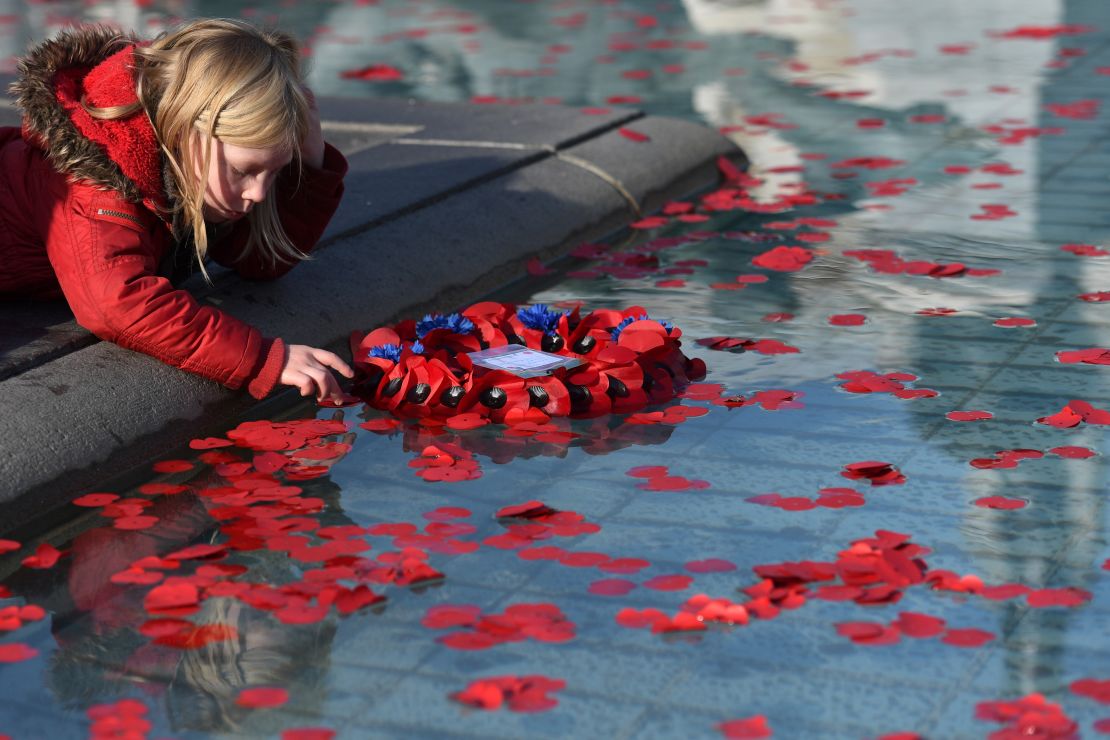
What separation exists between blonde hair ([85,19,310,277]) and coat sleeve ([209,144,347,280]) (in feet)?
1.24

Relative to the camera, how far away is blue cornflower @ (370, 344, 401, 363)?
399cm

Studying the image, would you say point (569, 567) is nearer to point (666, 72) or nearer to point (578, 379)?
point (578, 379)

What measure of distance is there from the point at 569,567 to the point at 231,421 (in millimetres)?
1191

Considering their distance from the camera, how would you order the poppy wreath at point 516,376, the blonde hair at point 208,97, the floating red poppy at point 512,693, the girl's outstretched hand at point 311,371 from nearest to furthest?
the floating red poppy at point 512,693, the blonde hair at point 208,97, the girl's outstretched hand at point 311,371, the poppy wreath at point 516,376

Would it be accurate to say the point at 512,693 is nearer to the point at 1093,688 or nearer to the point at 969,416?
the point at 1093,688

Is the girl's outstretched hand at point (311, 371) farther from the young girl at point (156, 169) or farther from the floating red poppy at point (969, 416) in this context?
the floating red poppy at point (969, 416)

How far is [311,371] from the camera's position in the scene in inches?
146

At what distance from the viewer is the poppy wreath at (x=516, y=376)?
3.85 metres

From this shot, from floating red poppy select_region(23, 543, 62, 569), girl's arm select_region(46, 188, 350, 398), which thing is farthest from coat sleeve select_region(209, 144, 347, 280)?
floating red poppy select_region(23, 543, 62, 569)

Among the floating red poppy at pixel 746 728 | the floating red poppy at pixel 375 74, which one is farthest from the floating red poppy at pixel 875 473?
the floating red poppy at pixel 375 74

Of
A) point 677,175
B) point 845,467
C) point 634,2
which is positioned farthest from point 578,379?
point 634,2

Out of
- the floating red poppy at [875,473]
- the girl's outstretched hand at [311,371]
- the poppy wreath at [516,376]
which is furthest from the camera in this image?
the poppy wreath at [516,376]

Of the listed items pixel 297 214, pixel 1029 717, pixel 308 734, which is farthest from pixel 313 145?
pixel 1029 717

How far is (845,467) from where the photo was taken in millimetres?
3488
